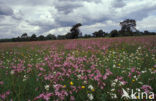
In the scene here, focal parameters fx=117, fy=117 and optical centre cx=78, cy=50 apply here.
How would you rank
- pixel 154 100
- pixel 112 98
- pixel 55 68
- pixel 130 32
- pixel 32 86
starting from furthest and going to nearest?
pixel 130 32 → pixel 55 68 → pixel 32 86 → pixel 112 98 → pixel 154 100

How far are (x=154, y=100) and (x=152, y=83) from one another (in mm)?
804

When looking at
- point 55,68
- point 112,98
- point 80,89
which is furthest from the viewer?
point 55,68

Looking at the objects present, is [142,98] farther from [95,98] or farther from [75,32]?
[75,32]

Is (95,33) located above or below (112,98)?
above

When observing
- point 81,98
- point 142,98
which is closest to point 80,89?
point 81,98

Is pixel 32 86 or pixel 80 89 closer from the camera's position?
pixel 80 89

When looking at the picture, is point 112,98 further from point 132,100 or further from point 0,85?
point 0,85

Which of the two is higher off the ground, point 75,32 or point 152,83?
point 75,32

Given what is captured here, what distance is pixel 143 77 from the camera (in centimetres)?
289

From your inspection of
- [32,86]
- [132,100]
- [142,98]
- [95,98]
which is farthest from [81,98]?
[32,86]

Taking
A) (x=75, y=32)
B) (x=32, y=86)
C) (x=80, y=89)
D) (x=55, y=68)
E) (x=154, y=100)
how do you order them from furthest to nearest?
(x=75, y=32), (x=55, y=68), (x=32, y=86), (x=80, y=89), (x=154, y=100)

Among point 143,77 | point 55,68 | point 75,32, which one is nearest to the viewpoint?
point 143,77

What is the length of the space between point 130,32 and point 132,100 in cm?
5301

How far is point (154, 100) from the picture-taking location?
1.88 meters
